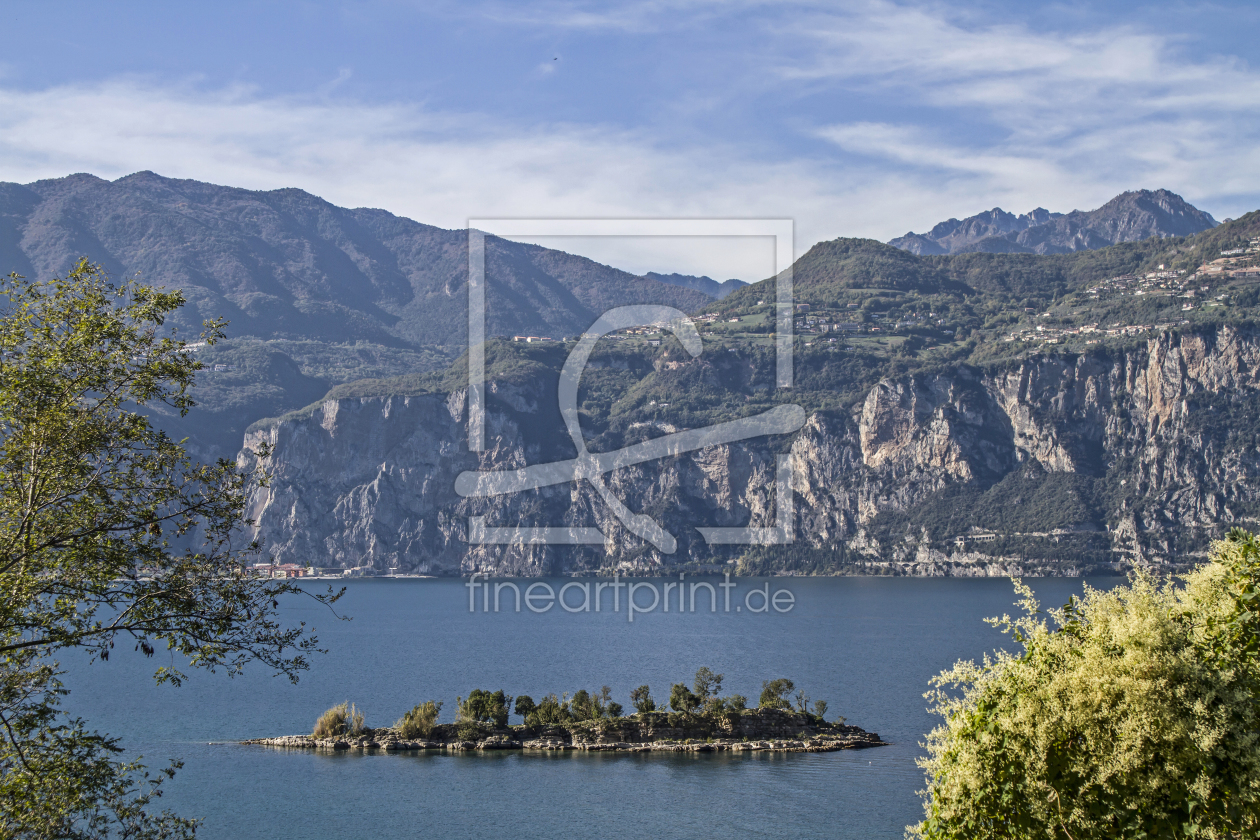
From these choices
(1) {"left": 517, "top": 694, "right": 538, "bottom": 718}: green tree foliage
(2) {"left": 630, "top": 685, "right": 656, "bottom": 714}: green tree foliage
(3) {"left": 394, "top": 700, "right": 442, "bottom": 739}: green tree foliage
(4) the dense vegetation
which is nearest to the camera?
(3) {"left": 394, "top": 700, "right": 442, "bottom": 739}: green tree foliage

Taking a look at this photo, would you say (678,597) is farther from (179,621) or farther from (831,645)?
(179,621)

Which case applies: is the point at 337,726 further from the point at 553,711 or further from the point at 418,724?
the point at 553,711

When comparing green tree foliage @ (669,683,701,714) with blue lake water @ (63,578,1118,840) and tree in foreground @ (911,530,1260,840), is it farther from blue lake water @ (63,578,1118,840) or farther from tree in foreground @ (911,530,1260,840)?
tree in foreground @ (911,530,1260,840)

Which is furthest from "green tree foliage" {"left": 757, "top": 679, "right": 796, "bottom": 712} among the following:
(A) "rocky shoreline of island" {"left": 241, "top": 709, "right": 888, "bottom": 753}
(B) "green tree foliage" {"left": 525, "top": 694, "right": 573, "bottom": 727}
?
(B) "green tree foliage" {"left": 525, "top": 694, "right": 573, "bottom": 727}

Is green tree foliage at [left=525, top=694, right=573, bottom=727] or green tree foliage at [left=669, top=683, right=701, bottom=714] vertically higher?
green tree foliage at [left=669, top=683, right=701, bottom=714]

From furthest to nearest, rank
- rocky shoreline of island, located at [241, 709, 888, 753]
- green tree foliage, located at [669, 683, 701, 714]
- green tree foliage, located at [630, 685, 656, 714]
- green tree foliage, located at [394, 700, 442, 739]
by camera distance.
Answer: green tree foliage, located at [630, 685, 656, 714] → green tree foliage, located at [669, 683, 701, 714] → green tree foliage, located at [394, 700, 442, 739] → rocky shoreline of island, located at [241, 709, 888, 753]

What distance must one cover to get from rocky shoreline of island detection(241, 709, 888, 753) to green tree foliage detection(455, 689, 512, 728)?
93 centimetres

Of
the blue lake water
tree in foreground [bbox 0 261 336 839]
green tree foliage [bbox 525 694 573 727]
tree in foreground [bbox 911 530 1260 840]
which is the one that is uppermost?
tree in foreground [bbox 0 261 336 839]

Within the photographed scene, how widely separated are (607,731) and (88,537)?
50505 millimetres

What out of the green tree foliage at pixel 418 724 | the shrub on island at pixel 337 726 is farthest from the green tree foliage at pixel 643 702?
the shrub on island at pixel 337 726

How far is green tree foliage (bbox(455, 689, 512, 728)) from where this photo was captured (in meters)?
61.2

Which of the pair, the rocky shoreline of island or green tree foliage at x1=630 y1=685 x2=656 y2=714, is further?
green tree foliage at x1=630 y1=685 x2=656 y2=714

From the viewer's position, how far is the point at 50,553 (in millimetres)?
12086

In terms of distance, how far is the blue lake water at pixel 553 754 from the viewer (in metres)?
45.0
